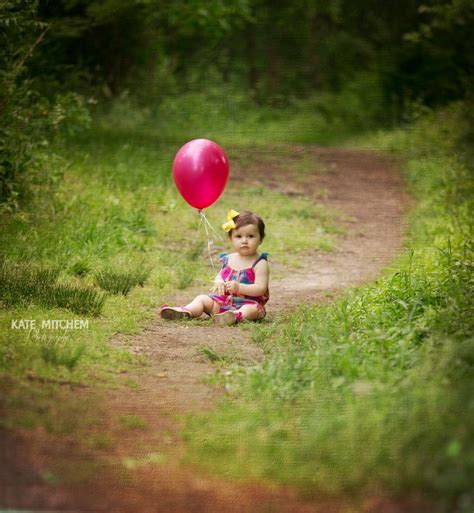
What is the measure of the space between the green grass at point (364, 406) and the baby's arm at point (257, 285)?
0.49 meters

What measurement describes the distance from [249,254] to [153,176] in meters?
4.88

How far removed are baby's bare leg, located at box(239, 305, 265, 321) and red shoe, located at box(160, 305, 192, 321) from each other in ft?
1.19

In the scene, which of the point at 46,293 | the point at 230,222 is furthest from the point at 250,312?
the point at 46,293

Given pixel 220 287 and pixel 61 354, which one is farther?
pixel 220 287

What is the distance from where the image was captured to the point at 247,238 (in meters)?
6.34

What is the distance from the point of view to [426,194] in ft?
37.9

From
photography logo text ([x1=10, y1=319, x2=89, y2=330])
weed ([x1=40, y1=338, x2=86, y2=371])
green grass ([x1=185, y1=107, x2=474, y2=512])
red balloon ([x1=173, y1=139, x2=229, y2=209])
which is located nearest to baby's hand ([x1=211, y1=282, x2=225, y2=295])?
green grass ([x1=185, y1=107, x2=474, y2=512])

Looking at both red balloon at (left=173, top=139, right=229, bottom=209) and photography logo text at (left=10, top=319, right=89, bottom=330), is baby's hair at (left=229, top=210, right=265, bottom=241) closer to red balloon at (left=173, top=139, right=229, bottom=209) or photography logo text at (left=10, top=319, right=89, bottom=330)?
red balloon at (left=173, top=139, right=229, bottom=209)

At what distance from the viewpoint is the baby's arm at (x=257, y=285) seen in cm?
621

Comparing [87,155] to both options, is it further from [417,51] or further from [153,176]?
[417,51]

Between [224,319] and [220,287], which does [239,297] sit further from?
[224,319]

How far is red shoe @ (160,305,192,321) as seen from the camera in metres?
6.10

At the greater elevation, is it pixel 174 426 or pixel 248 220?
pixel 248 220

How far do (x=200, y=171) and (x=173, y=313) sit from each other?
42.8 inches
